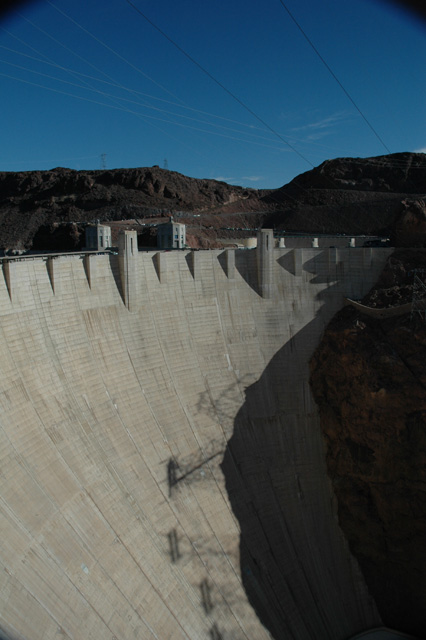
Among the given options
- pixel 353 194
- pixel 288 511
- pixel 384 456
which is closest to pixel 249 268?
pixel 384 456

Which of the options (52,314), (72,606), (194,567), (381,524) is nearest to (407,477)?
(381,524)

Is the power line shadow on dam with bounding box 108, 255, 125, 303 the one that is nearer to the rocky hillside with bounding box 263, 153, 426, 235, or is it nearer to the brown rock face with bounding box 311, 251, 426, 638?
the brown rock face with bounding box 311, 251, 426, 638

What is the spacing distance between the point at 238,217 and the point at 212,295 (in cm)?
3970

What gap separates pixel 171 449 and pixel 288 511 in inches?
229

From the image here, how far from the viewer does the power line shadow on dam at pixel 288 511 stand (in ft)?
59.0

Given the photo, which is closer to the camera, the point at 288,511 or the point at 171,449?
the point at 171,449

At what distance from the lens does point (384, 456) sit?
2011 cm

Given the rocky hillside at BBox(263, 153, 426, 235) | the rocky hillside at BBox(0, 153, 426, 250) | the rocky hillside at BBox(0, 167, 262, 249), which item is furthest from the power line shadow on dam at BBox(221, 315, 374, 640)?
the rocky hillside at BBox(0, 167, 262, 249)

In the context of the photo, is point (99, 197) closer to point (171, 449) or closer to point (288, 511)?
point (171, 449)

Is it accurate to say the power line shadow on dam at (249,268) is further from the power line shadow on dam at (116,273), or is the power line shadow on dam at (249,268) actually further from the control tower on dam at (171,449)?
the power line shadow on dam at (116,273)

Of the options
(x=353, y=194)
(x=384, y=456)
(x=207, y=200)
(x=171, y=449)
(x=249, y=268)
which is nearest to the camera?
(x=171, y=449)

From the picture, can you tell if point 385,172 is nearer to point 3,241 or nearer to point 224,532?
point 3,241

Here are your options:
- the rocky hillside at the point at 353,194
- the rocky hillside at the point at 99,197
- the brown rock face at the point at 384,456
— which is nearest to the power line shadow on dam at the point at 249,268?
the brown rock face at the point at 384,456

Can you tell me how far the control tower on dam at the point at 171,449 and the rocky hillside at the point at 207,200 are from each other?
28.1 m
